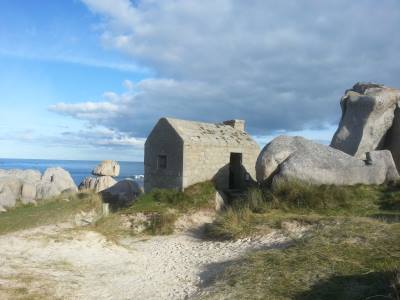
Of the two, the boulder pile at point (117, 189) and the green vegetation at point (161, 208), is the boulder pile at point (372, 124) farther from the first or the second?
the boulder pile at point (117, 189)

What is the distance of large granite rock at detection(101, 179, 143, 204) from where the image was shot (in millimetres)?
24547

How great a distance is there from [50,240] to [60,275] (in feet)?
11.8

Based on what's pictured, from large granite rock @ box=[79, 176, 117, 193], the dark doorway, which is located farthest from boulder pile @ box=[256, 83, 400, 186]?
large granite rock @ box=[79, 176, 117, 193]

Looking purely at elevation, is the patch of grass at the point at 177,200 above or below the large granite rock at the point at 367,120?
below

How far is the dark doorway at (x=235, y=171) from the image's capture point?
2125 cm

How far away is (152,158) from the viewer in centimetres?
2030

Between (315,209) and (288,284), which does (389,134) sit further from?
(288,284)

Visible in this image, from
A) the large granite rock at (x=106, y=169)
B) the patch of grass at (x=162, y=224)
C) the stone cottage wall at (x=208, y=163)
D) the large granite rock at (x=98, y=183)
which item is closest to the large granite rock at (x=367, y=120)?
the stone cottage wall at (x=208, y=163)

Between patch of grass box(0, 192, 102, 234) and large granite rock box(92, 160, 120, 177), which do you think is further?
large granite rock box(92, 160, 120, 177)

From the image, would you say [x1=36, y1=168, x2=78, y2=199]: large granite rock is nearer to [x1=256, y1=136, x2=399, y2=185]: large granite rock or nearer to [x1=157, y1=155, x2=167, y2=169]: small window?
[x1=157, y1=155, x2=167, y2=169]: small window

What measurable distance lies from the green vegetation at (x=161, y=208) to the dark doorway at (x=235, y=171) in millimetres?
2750

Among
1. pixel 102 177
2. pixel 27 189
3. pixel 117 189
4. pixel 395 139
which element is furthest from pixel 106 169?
pixel 395 139

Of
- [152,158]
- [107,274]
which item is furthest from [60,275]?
[152,158]

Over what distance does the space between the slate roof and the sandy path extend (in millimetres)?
5291
